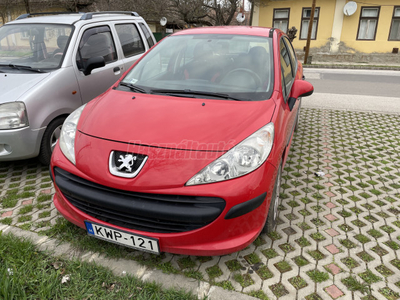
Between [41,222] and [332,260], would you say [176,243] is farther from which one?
[41,222]

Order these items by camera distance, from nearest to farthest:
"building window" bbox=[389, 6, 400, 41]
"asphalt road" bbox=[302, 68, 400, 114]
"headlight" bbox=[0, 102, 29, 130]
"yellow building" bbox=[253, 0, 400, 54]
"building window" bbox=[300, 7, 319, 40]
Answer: "headlight" bbox=[0, 102, 29, 130], "asphalt road" bbox=[302, 68, 400, 114], "building window" bbox=[389, 6, 400, 41], "yellow building" bbox=[253, 0, 400, 54], "building window" bbox=[300, 7, 319, 40]

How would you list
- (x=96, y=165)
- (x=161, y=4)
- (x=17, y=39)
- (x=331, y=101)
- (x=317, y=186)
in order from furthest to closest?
1. (x=161, y=4)
2. (x=331, y=101)
3. (x=17, y=39)
4. (x=317, y=186)
5. (x=96, y=165)

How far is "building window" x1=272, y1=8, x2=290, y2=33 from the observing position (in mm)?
20797

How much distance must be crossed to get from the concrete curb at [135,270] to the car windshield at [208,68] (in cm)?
150

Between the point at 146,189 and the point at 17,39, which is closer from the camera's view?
the point at 146,189

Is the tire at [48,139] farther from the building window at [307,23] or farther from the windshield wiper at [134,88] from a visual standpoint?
the building window at [307,23]

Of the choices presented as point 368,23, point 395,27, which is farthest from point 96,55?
point 395,27

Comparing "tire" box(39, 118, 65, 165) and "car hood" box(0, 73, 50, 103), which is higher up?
"car hood" box(0, 73, 50, 103)

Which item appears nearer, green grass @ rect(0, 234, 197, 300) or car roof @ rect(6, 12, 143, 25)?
green grass @ rect(0, 234, 197, 300)

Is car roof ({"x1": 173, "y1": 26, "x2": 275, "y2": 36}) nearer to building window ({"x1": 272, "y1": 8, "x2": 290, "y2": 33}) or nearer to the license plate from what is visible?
the license plate

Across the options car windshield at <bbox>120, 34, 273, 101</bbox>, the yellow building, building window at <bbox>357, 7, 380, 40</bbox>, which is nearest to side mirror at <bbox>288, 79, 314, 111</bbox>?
car windshield at <bbox>120, 34, 273, 101</bbox>

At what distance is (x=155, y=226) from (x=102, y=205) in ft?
1.31

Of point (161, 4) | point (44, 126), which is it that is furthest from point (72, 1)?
point (44, 126)

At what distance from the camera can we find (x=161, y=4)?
22.7 meters
